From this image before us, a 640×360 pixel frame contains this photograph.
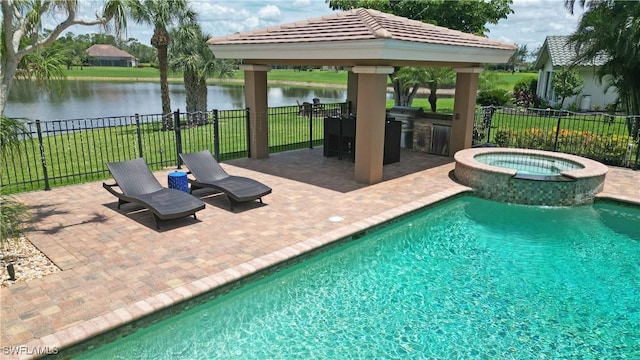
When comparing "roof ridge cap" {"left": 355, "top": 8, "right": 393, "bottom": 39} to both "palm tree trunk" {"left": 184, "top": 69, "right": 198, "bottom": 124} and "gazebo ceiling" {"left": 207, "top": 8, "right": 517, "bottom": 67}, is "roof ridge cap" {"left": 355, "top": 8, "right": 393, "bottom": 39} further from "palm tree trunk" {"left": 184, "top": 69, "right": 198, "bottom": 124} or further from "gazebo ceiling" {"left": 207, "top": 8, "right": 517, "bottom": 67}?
Answer: "palm tree trunk" {"left": 184, "top": 69, "right": 198, "bottom": 124}

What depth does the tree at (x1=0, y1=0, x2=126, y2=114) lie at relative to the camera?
6.21m

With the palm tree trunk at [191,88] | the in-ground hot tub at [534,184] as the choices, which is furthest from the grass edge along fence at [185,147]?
the palm tree trunk at [191,88]

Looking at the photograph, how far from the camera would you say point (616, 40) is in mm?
16172

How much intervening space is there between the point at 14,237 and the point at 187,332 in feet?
9.82

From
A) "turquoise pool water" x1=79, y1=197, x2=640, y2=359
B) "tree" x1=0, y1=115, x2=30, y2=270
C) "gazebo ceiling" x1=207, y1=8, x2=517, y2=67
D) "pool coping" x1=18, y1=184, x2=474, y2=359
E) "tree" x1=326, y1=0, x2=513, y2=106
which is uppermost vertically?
"tree" x1=326, y1=0, x2=513, y2=106

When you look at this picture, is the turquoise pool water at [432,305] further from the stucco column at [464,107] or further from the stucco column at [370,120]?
the stucco column at [464,107]

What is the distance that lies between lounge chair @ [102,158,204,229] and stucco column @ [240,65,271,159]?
473 centimetres

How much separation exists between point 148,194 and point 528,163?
1011cm

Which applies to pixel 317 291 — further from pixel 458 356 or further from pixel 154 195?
pixel 154 195

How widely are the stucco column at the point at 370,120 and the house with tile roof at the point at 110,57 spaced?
124594 mm

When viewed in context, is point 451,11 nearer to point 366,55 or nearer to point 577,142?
point 577,142

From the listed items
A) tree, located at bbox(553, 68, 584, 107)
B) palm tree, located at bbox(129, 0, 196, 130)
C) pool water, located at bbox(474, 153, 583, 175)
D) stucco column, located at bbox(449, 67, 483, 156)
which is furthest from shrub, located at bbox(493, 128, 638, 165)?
tree, located at bbox(553, 68, 584, 107)

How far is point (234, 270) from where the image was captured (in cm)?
619

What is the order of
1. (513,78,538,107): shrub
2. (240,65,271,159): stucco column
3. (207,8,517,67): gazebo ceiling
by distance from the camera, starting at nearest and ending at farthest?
(207,8,517,67): gazebo ceiling, (240,65,271,159): stucco column, (513,78,538,107): shrub
